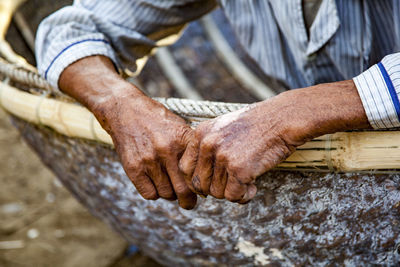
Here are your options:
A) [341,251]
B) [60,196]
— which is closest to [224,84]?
[60,196]

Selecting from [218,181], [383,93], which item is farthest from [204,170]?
[383,93]

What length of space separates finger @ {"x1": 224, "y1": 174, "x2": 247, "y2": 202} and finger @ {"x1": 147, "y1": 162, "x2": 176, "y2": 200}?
0.11 meters

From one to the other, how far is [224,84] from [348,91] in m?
1.56

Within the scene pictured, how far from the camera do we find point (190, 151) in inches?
22.9

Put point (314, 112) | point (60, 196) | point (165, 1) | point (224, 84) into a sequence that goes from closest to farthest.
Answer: point (314, 112) → point (165, 1) → point (60, 196) → point (224, 84)

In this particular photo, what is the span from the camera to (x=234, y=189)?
1.80 ft

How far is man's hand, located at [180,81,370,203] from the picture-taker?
539 millimetres

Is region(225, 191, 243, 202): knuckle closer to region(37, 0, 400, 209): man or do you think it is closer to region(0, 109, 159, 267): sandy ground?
region(37, 0, 400, 209): man

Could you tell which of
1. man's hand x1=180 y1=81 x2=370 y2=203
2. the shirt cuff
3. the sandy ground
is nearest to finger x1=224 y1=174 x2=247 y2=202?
man's hand x1=180 y1=81 x2=370 y2=203

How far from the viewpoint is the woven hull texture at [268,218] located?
605 mm

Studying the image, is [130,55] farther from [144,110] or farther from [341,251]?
[341,251]

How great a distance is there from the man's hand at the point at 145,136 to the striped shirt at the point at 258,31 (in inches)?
6.2

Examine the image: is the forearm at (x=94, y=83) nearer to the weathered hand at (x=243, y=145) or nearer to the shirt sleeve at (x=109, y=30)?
the shirt sleeve at (x=109, y=30)

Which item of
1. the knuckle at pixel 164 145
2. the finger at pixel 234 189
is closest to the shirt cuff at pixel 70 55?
the knuckle at pixel 164 145
